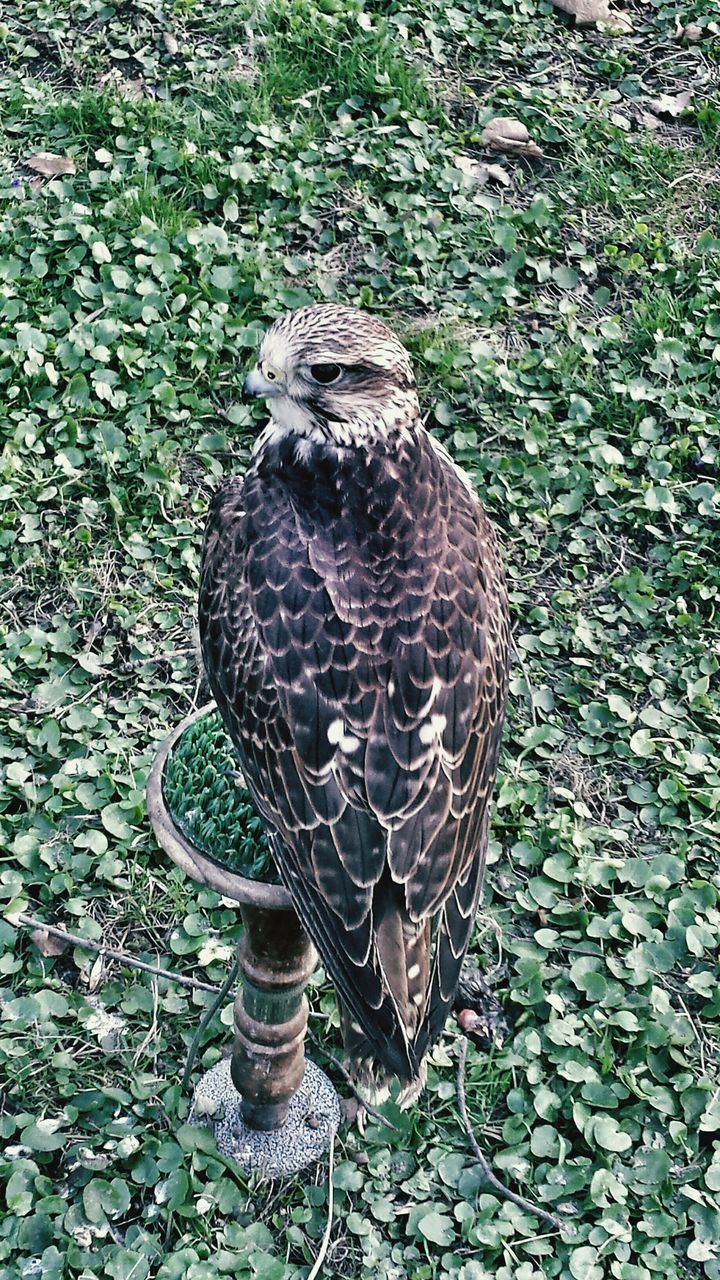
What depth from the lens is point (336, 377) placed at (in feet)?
10.7

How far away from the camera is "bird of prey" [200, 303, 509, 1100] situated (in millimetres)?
2990

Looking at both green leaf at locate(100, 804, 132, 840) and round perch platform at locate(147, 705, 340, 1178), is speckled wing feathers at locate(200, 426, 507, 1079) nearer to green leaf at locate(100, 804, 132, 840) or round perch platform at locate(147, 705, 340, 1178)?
round perch platform at locate(147, 705, 340, 1178)

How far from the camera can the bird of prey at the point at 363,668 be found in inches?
118

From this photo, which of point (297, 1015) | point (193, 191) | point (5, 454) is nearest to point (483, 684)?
point (297, 1015)

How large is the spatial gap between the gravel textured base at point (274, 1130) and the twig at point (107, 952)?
0.24 m

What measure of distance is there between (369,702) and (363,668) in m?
0.08

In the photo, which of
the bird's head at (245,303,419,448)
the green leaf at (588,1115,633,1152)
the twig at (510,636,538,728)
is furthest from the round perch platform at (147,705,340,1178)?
the twig at (510,636,538,728)

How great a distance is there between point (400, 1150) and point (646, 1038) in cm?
75

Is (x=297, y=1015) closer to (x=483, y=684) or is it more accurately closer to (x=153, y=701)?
(x=483, y=684)

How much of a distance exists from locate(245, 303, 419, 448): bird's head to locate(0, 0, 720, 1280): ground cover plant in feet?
4.89

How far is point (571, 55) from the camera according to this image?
657cm

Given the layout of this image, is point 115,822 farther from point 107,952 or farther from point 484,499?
point 484,499

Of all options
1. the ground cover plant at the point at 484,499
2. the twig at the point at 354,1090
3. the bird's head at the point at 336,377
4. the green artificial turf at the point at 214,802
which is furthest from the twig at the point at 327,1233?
the bird's head at the point at 336,377

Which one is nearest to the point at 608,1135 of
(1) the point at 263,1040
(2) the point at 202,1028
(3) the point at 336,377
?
(1) the point at 263,1040
